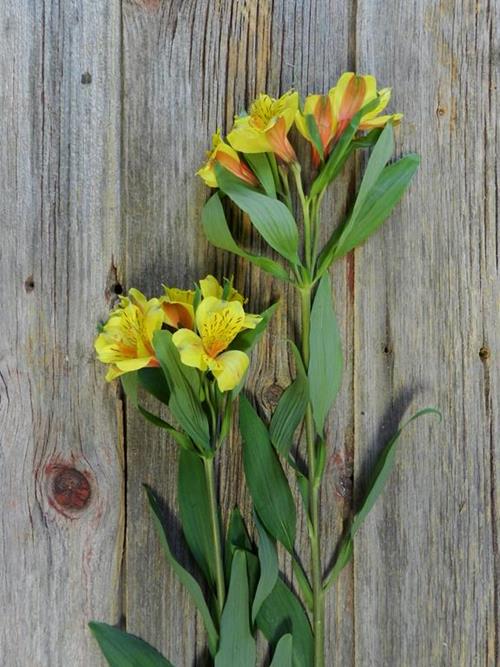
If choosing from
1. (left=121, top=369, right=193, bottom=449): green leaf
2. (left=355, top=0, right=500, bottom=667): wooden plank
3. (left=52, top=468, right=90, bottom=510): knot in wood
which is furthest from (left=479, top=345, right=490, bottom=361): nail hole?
(left=52, top=468, right=90, bottom=510): knot in wood

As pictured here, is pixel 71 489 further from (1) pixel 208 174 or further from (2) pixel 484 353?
(2) pixel 484 353

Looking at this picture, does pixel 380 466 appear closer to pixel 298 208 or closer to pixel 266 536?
pixel 266 536

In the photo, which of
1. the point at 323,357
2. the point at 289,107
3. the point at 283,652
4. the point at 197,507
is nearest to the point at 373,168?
the point at 289,107

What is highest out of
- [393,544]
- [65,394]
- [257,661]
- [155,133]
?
[155,133]

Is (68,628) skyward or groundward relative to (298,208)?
groundward

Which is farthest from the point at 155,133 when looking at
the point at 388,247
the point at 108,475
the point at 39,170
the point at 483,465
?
the point at 483,465

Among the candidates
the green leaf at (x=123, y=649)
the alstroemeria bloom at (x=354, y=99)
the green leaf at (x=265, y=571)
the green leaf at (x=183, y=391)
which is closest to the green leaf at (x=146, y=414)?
the green leaf at (x=183, y=391)
